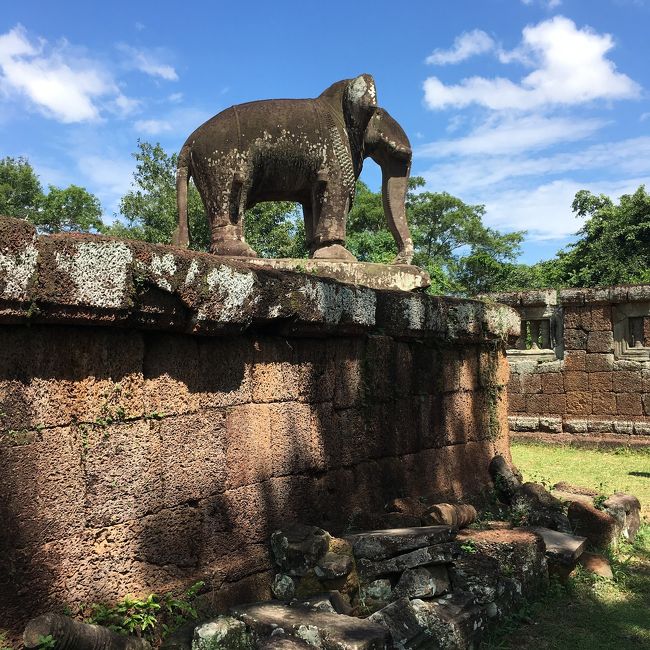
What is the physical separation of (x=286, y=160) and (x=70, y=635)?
11.0 feet

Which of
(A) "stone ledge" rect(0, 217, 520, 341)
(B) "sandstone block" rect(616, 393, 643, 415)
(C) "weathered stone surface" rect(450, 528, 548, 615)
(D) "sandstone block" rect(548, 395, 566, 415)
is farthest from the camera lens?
(D) "sandstone block" rect(548, 395, 566, 415)

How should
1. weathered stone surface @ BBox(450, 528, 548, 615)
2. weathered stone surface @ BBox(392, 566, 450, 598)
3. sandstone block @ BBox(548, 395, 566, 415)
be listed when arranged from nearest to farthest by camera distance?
1. weathered stone surface @ BBox(392, 566, 450, 598)
2. weathered stone surface @ BBox(450, 528, 548, 615)
3. sandstone block @ BBox(548, 395, 566, 415)

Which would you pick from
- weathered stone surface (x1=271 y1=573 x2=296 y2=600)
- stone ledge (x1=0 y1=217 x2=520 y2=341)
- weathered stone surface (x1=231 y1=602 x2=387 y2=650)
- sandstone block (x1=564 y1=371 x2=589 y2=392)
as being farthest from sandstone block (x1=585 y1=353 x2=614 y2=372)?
weathered stone surface (x1=231 y1=602 x2=387 y2=650)

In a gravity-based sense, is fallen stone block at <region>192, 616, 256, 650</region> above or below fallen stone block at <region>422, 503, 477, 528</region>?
below

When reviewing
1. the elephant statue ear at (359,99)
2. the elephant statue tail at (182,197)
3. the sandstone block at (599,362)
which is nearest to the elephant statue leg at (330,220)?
the elephant statue ear at (359,99)

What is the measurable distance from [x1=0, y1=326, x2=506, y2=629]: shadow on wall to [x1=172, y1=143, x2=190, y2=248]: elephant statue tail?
4.95 ft

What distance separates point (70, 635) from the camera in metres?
2.26

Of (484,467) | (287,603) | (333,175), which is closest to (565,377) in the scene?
(484,467)

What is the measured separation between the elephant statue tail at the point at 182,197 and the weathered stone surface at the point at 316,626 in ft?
8.92

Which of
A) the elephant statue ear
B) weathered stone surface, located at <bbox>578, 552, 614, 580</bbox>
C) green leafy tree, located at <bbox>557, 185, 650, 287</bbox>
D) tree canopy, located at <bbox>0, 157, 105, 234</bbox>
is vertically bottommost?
weathered stone surface, located at <bbox>578, 552, 614, 580</bbox>

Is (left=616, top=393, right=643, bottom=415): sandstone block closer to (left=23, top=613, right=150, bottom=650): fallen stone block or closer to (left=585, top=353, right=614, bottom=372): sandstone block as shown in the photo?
(left=585, top=353, right=614, bottom=372): sandstone block

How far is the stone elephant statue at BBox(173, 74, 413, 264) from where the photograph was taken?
457 cm

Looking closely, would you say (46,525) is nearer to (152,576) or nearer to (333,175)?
(152,576)

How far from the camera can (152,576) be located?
2828mm
